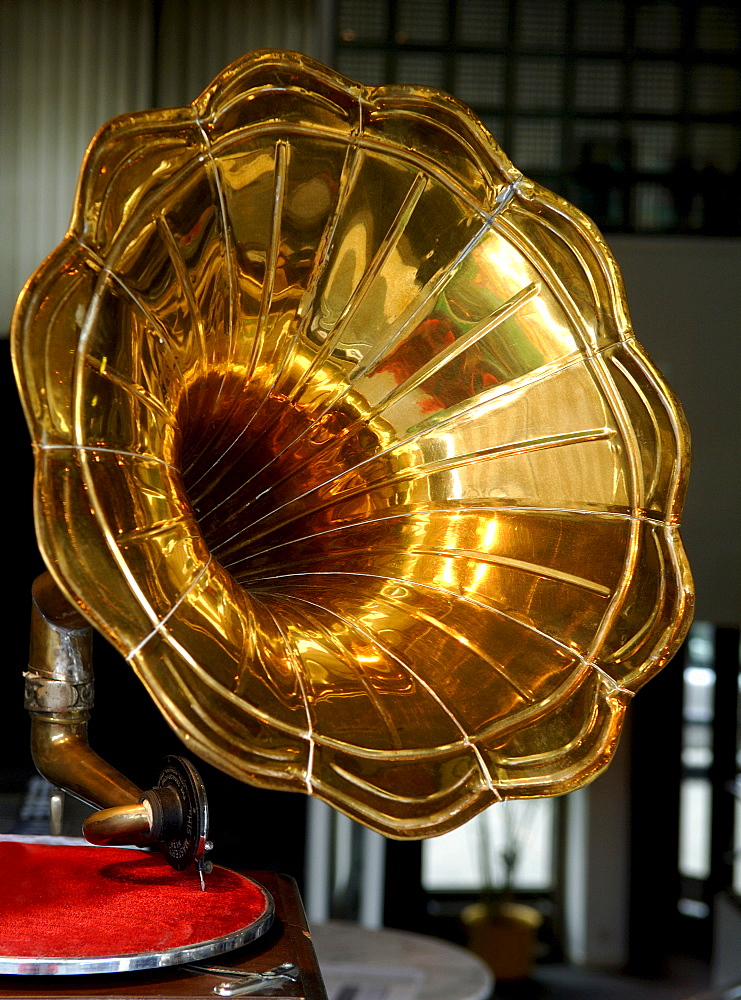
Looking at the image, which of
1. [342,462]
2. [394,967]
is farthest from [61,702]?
[394,967]

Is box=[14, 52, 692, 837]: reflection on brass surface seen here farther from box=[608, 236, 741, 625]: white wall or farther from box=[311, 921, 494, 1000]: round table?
box=[608, 236, 741, 625]: white wall

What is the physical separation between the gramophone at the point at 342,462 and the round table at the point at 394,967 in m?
1.28

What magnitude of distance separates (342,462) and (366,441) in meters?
0.04

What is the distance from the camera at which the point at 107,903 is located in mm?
981

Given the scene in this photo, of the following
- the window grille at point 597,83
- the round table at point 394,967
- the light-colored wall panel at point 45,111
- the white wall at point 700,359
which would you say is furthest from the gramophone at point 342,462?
the window grille at point 597,83

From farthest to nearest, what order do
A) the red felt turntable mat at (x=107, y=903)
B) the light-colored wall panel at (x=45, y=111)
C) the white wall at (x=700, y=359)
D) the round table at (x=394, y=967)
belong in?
1. the white wall at (x=700, y=359)
2. the light-colored wall panel at (x=45, y=111)
3. the round table at (x=394, y=967)
4. the red felt turntable mat at (x=107, y=903)

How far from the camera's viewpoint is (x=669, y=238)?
11.2ft

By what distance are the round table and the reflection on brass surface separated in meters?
1.28

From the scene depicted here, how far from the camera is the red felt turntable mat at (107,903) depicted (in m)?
0.88

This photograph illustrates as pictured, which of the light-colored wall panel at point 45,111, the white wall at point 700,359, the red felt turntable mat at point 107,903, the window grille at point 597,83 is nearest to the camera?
the red felt turntable mat at point 107,903

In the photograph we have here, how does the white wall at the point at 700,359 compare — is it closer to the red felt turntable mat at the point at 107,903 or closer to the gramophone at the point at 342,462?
the gramophone at the point at 342,462

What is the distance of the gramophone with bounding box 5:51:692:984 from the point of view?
0.97 meters

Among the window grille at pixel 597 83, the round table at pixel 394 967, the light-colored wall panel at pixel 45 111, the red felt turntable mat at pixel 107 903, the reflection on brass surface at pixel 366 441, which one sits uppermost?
the window grille at pixel 597 83

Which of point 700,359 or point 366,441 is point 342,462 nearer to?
point 366,441
